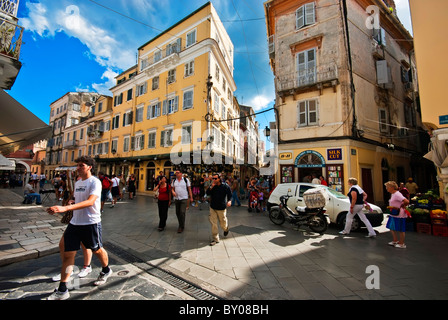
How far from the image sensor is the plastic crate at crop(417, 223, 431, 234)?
263 inches

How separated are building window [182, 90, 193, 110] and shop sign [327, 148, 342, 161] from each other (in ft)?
39.0

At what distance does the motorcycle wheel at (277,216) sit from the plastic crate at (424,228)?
4.67m

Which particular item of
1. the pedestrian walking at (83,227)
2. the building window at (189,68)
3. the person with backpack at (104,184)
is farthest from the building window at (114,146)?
the pedestrian walking at (83,227)

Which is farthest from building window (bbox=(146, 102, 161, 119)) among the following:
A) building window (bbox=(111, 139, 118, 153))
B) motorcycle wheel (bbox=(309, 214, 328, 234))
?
motorcycle wheel (bbox=(309, 214, 328, 234))

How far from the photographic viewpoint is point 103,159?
24734 millimetres

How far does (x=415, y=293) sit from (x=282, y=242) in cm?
276

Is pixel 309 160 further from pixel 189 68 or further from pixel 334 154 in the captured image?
pixel 189 68

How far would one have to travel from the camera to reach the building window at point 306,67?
1295 centimetres

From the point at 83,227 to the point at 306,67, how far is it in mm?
14915

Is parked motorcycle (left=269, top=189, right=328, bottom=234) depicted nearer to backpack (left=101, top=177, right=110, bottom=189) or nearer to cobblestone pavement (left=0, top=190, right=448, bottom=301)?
cobblestone pavement (left=0, top=190, right=448, bottom=301)

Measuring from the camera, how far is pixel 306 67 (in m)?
13.4

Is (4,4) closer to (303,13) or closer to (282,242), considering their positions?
(282,242)

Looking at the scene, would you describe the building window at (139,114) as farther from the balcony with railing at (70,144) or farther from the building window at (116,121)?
the balcony with railing at (70,144)
